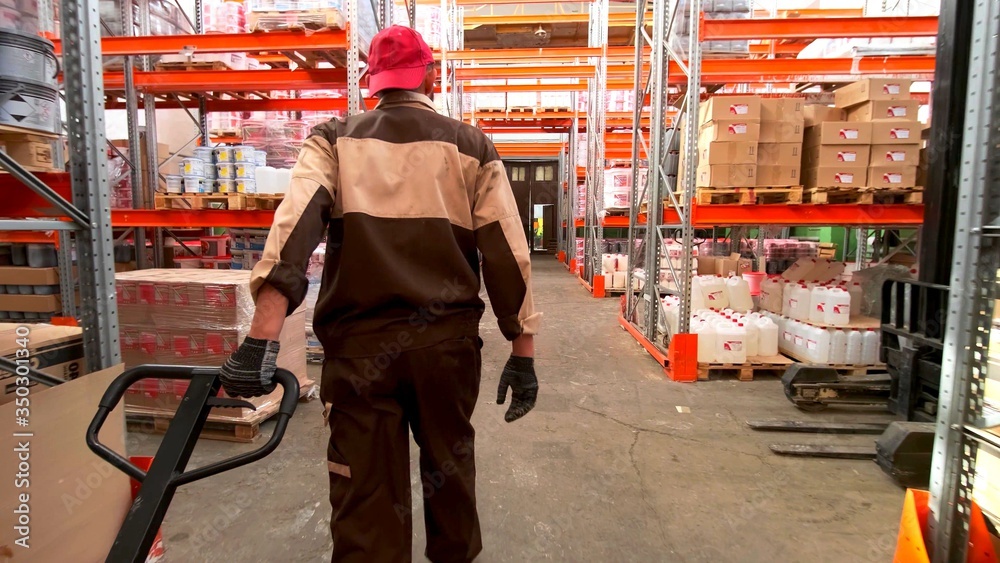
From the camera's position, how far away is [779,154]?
5062mm

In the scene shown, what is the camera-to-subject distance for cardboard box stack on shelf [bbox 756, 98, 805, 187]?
5.04 m

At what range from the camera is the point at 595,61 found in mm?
11039

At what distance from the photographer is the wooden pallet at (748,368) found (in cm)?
529

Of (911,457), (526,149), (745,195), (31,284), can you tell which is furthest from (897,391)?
(526,149)

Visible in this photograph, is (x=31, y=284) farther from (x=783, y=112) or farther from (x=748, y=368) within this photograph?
(x=783, y=112)

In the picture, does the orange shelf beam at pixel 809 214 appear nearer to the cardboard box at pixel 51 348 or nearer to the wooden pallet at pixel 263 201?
the wooden pallet at pixel 263 201

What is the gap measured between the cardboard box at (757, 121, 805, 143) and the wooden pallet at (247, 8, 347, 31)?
13.2 ft

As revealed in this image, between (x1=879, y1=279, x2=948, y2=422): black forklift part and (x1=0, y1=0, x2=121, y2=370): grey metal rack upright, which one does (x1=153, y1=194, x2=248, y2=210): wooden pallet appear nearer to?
(x1=0, y1=0, x2=121, y2=370): grey metal rack upright

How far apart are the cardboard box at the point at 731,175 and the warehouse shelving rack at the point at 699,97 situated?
213mm

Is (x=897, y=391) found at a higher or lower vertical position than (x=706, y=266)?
lower

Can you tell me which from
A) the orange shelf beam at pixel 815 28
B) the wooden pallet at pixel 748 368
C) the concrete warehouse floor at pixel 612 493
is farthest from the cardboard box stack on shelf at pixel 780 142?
Answer: the concrete warehouse floor at pixel 612 493

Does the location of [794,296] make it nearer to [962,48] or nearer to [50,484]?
[962,48]

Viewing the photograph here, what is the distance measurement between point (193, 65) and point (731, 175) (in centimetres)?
571

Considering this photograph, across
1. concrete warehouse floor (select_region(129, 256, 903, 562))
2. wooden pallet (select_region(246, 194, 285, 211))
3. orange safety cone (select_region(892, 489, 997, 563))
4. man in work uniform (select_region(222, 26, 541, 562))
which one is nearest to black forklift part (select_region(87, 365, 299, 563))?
man in work uniform (select_region(222, 26, 541, 562))
